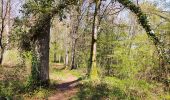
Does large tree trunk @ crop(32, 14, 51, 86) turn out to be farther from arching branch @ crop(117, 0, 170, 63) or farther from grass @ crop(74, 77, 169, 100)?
arching branch @ crop(117, 0, 170, 63)

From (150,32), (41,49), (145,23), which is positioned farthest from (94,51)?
(150,32)

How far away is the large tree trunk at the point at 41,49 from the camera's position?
56.5ft

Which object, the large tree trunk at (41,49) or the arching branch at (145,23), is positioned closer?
the arching branch at (145,23)

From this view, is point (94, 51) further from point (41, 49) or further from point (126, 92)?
point (126, 92)

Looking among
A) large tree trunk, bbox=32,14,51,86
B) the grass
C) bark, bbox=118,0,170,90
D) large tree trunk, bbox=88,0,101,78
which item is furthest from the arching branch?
large tree trunk, bbox=88,0,101,78

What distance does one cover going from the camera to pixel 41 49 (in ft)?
56.9

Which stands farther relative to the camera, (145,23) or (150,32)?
(145,23)

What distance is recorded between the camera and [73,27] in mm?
38062

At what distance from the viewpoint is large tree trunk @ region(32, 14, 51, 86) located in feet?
56.5

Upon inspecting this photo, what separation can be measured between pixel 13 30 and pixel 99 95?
6682 mm

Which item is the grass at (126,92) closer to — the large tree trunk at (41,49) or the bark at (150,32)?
the bark at (150,32)

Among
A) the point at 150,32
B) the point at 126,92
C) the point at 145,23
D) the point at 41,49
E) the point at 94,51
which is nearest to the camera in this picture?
the point at 150,32

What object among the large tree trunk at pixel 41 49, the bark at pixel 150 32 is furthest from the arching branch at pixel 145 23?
the large tree trunk at pixel 41 49

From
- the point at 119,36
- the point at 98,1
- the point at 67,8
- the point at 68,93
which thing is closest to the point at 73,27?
the point at 119,36
